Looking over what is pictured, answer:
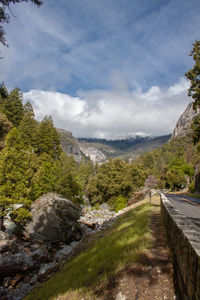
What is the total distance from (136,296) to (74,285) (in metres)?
2.33

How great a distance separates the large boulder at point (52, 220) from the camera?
15.6m

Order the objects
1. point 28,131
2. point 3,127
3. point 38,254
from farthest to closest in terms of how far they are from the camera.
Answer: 1. point 28,131
2. point 3,127
3. point 38,254

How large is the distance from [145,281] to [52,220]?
13.9m

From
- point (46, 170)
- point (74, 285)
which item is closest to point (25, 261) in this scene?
point (74, 285)

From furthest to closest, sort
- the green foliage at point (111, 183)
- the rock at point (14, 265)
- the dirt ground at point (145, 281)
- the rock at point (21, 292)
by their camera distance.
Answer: the green foliage at point (111, 183) < the rock at point (14, 265) < the rock at point (21, 292) < the dirt ground at point (145, 281)

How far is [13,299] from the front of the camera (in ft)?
25.2

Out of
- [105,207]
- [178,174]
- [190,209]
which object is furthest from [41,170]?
[178,174]

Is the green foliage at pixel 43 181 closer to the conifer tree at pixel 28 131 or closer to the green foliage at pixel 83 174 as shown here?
the conifer tree at pixel 28 131

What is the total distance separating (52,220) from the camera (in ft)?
52.7

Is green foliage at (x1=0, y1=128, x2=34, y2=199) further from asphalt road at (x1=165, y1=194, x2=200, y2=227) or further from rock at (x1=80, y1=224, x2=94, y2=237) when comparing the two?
asphalt road at (x1=165, y1=194, x2=200, y2=227)

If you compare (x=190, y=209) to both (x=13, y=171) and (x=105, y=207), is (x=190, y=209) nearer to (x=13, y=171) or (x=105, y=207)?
(x=13, y=171)

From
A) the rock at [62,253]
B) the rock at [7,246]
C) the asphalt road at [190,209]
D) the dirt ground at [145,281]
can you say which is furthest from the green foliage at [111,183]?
the dirt ground at [145,281]

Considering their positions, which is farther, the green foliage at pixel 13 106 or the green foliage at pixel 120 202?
the green foliage at pixel 13 106

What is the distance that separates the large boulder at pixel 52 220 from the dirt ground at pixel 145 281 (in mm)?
13047
